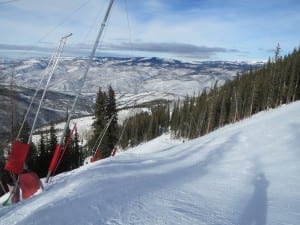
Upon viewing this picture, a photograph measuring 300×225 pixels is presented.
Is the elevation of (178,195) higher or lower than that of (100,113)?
higher

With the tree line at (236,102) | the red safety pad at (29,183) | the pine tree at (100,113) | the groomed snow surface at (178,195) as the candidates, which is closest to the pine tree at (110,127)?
the pine tree at (100,113)

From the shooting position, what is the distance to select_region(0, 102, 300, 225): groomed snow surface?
271 inches

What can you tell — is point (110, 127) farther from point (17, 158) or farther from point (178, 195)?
point (178, 195)

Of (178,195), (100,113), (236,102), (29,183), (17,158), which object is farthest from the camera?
(236,102)

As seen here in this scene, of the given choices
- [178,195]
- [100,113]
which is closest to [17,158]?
[178,195]

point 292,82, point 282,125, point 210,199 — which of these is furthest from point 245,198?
point 292,82

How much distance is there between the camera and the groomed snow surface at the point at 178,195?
6879 mm

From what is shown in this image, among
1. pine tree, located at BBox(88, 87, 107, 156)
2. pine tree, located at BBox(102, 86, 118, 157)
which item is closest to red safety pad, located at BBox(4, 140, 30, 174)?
pine tree, located at BBox(102, 86, 118, 157)

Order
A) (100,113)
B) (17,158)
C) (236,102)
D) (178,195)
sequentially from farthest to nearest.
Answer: (236,102), (100,113), (17,158), (178,195)

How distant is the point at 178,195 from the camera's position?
840cm

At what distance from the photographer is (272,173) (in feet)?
36.3

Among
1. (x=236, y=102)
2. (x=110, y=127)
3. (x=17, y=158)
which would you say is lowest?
(x=110, y=127)

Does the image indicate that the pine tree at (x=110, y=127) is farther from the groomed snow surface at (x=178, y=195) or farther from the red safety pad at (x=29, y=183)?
the red safety pad at (x=29, y=183)

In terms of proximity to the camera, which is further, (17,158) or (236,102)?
(236,102)
